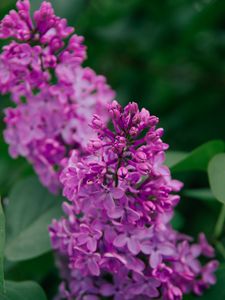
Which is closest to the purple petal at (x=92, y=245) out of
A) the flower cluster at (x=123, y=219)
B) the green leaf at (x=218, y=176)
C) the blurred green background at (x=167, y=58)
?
the flower cluster at (x=123, y=219)

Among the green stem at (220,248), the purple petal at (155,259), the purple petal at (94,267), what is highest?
the green stem at (220,248)

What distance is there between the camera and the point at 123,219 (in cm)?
138

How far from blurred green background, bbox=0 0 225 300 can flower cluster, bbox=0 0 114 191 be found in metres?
0.85

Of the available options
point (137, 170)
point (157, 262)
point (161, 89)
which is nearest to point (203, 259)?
point (157, 262)

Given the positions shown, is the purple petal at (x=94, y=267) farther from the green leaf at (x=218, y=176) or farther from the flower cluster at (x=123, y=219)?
the green leaf at (x=218, y=176)

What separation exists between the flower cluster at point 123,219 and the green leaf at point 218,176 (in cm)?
9

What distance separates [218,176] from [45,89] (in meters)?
0.52

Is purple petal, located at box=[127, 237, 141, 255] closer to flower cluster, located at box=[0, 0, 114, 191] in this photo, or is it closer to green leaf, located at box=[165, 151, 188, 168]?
green leaf, located at box=[165, 151, 188, 168]

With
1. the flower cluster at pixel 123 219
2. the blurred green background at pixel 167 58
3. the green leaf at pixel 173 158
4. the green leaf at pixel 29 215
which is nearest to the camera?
the flower cluster at pixel 123 219

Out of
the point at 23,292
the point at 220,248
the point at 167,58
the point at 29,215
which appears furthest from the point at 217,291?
the point at 167,58

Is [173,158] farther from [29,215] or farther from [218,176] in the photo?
[29,215]

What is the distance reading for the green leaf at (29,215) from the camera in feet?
5.65

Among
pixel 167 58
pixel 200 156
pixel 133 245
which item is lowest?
pixel 133 245

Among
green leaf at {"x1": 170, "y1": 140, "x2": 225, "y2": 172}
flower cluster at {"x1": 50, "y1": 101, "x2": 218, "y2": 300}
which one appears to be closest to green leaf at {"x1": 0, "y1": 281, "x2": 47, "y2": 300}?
flower cluster at {"x1": 50, "y1": 101, "x2": 218, "y2": 300}
